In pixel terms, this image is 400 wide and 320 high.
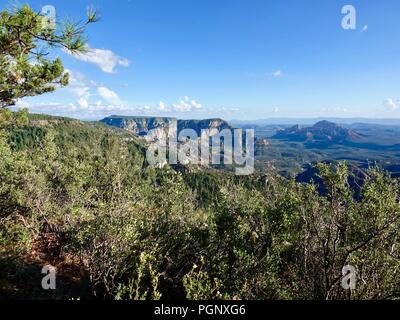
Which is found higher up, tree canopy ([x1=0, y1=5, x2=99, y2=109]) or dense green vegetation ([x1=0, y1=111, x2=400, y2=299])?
tree canopy ([x1=0, y1=5, x2=99, y2=109])

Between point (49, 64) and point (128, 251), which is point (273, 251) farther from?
point (49, 64)

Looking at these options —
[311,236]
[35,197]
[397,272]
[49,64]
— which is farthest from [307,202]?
[35,197]

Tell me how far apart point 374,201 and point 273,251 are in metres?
3.67

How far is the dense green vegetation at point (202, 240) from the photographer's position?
9.59 m

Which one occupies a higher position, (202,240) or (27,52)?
(27,52)

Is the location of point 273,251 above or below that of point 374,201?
below

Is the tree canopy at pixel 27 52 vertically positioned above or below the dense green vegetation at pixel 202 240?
above

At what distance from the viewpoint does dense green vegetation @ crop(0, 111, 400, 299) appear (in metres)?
9.59

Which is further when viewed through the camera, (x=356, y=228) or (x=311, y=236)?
(x=311, y=236)

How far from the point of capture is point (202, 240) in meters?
13.8
